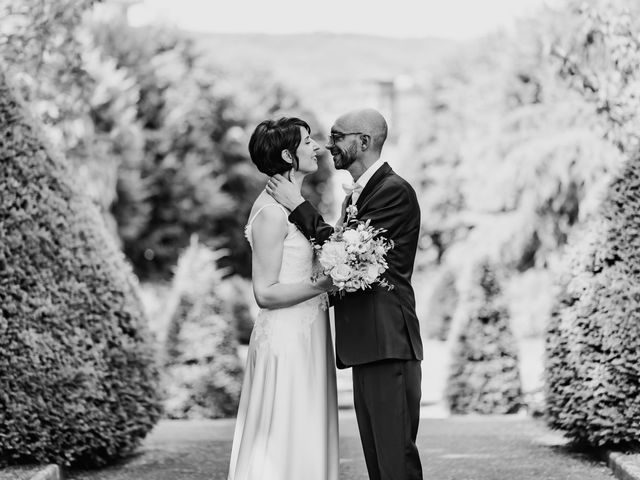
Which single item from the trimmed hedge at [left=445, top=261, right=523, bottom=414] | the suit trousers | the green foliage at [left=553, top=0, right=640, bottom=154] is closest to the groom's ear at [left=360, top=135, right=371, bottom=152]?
the suit trousers

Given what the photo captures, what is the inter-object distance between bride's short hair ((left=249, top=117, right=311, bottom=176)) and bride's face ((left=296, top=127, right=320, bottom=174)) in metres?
0.02

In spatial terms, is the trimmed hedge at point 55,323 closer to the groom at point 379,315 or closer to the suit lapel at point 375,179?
the groom at point 379,315

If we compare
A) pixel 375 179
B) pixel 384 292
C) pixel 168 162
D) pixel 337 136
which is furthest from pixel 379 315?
pixel 168 162

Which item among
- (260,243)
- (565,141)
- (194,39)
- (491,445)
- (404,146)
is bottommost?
(491,445)

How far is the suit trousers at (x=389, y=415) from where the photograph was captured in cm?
532

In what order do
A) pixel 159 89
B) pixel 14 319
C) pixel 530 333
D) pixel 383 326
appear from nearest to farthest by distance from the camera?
1. pixel 383 326
2. pixel 14 319
3. pixel 530 333
4. pixel 159 89

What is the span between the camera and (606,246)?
7457 millimetres

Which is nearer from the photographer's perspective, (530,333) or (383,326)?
(383,326)

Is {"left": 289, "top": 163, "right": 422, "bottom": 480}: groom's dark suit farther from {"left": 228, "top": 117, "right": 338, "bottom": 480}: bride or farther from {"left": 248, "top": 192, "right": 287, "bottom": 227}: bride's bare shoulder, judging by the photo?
{"left": 228, "top": 117, "right": 338, "bottom": 480}: bride

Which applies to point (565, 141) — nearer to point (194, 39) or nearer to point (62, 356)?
point (62, 356)

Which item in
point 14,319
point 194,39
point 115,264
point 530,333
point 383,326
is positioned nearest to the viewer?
point 383,326

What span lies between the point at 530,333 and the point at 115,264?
19.6 metres

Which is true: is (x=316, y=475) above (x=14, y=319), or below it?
below

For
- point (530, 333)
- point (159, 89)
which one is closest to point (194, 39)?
point (159, 89)
